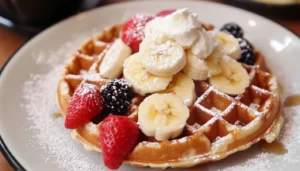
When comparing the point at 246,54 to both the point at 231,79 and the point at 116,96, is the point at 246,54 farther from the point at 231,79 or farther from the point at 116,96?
the point at 116,96

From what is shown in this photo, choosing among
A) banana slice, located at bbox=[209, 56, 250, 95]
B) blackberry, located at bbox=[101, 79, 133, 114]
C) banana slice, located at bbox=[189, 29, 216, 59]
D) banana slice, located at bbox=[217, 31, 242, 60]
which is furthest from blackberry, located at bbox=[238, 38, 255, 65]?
blackberry, located at bbox=[101, 79, 133, 114]

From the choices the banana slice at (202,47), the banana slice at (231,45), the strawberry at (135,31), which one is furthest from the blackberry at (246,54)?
the strawberry at (135,31)

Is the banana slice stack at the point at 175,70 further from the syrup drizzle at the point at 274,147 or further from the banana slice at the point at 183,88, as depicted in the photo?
the syrup drizzle at the point at 274,147

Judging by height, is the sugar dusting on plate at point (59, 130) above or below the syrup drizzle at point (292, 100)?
above

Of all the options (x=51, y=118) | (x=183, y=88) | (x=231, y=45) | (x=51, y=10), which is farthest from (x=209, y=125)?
(x=51, y=10)

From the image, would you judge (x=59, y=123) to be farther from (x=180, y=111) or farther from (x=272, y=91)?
(x=272, y=91)

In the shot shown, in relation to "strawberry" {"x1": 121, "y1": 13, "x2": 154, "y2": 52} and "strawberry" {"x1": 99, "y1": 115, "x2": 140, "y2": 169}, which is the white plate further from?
"strawberry" {"x1": 121, "y1": 13, "x2": 154, "y2": 52}
